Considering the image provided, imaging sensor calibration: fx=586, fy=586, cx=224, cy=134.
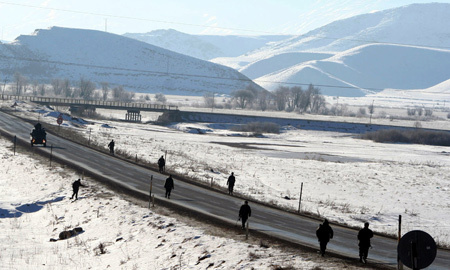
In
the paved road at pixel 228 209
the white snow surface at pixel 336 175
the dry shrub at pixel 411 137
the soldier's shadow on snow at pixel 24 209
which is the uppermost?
the dry shrub at pixel 411 137

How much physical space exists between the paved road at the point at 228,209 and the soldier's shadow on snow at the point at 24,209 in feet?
18.4

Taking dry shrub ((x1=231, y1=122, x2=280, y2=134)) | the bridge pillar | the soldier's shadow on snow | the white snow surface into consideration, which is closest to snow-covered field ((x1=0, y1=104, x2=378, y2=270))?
the soldier's shadow on snow

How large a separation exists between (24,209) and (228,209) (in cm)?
1268

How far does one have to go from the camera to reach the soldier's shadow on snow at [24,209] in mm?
34444

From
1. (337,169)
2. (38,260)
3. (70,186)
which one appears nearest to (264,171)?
(337,169)

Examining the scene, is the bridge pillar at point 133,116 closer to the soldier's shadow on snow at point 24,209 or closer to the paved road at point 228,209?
the paved road at point 228,209

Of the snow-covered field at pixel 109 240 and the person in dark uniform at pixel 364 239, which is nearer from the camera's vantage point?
the person in dark uniform at pixel 364 239

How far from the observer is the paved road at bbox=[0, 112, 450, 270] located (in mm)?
24375

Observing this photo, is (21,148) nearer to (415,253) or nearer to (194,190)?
(194,190)

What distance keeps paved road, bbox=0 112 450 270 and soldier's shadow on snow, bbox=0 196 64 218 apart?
561cm

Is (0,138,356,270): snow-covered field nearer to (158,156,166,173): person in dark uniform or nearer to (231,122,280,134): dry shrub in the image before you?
(158,156,166,173): person in dark uniform

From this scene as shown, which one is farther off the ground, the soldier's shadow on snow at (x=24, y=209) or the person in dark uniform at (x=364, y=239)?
the person in dark uniform at (x=364, y=239)

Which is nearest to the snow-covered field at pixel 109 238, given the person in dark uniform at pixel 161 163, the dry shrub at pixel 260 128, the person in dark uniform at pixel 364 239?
the person in dark uniform at pixel 364 239

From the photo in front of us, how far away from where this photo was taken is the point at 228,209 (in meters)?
33.5
